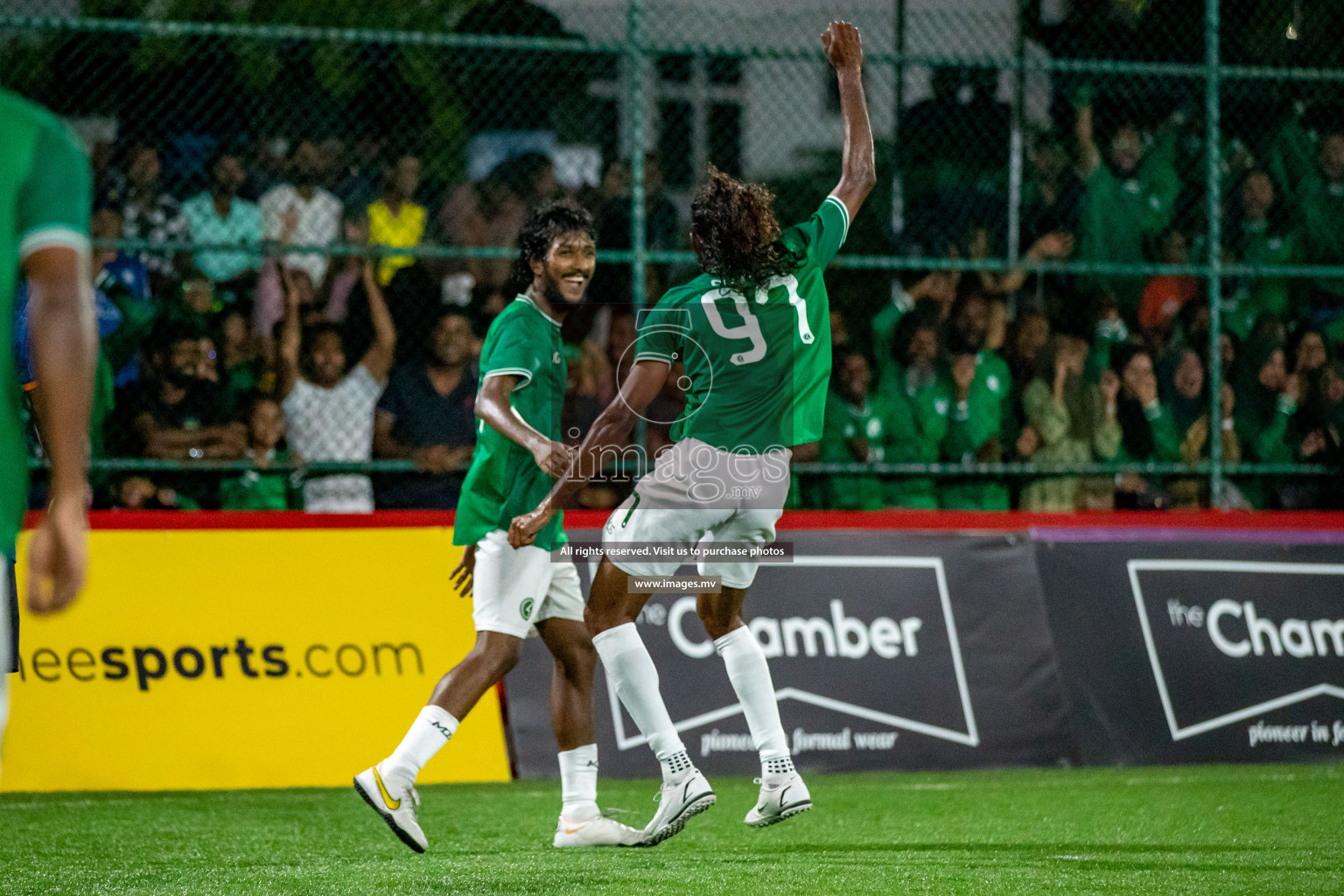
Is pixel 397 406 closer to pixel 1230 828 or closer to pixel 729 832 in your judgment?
pixel 729 832

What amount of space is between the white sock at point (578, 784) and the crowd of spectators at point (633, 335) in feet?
9.66

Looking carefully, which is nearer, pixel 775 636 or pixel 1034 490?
pixel 775 636

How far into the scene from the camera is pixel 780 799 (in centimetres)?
Answer: 546

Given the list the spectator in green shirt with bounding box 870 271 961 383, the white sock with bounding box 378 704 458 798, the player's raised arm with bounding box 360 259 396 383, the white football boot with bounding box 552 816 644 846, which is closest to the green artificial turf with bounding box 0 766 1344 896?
the white football boot with bounding box 552 816 644 846

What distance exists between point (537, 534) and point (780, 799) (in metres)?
1.27

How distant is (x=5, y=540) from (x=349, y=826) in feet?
13.6

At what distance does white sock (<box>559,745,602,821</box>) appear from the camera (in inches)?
231

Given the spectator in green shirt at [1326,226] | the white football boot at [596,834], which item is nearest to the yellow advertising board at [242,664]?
the white football boot at [596,834]

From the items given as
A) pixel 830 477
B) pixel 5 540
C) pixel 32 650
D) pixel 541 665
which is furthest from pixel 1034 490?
pixel 5 540

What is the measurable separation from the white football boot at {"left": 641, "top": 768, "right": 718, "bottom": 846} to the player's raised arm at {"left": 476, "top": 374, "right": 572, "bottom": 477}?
1.17 meters

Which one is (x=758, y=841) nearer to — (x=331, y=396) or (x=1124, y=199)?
(x=331, y=396)

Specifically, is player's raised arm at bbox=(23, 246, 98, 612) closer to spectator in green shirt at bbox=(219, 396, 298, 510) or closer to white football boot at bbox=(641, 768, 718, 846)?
white football boot at bbox=(641, 768, 718, 846)

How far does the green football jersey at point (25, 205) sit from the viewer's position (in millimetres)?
2568

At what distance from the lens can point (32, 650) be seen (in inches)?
295
